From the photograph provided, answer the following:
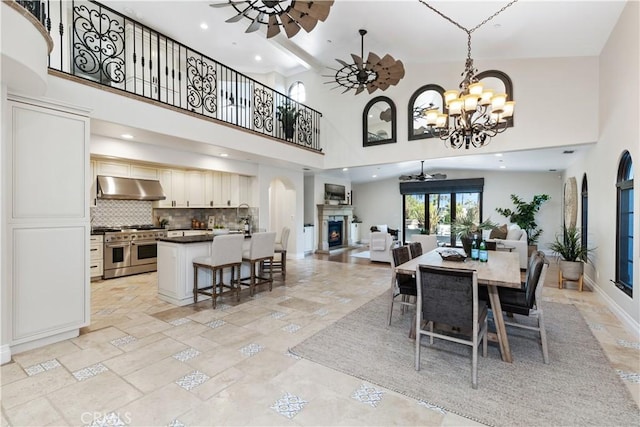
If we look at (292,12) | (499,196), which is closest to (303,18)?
(292,12)

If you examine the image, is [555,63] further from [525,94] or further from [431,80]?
[431,80]

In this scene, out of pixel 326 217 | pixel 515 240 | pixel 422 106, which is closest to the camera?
pixel 422 106

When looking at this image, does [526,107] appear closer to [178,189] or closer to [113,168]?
[178,189]

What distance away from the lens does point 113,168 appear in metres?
5.87

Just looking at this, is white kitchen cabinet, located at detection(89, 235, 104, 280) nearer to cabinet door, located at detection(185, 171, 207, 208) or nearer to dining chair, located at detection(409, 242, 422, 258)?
cabinet door, located at detection(185, 171, 207, 208)

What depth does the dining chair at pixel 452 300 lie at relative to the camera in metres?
2.26

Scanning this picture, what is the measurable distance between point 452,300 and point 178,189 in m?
6.39

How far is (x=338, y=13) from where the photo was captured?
16.4ft

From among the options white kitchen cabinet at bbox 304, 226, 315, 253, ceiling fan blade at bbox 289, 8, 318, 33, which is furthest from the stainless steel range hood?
ceiling fan blade at bbox 289, 8, 318, 33

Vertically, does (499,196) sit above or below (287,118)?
below

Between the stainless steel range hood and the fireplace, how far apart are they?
5278mm

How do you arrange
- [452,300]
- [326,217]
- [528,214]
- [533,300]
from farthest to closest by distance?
[326,217] < [528,214] < [533,300] < [452,300]

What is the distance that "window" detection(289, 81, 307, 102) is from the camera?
28.8 ft

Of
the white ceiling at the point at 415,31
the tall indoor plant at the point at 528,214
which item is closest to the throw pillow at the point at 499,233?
the white ceiling at the point at 415,31
